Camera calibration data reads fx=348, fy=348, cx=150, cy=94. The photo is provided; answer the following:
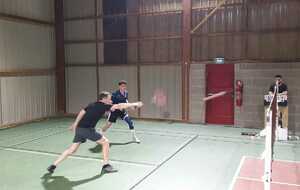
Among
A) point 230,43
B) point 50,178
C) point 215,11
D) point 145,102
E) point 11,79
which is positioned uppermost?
point 215,11

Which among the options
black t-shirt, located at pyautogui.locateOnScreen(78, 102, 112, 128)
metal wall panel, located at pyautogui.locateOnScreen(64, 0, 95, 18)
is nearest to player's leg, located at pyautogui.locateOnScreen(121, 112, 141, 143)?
black t-shirt, located at pyautogui.locateOnScreen(78, 102, 112, 128)

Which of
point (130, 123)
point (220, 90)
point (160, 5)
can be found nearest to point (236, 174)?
point (130, 123)

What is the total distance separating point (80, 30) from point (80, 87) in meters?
2.76

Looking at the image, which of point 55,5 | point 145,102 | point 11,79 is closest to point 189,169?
point 145,102

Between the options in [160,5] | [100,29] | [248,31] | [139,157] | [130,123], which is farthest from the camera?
[100,29]

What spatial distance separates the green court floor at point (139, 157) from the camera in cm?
741

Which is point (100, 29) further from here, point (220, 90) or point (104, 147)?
point (104, 147)

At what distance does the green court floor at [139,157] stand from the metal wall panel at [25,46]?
2.90m

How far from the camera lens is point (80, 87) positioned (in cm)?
1703

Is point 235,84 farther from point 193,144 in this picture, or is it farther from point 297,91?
point 193,144

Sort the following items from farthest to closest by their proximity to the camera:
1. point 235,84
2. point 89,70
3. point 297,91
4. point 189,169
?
point 89,70 → point 235,84 → point 297,91 → point 189,169

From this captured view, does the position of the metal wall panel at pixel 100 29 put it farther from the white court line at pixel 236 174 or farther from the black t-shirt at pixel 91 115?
the white court line at pixel 236 174

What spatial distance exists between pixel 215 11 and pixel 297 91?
4.48 m

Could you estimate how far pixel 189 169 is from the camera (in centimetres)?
834
